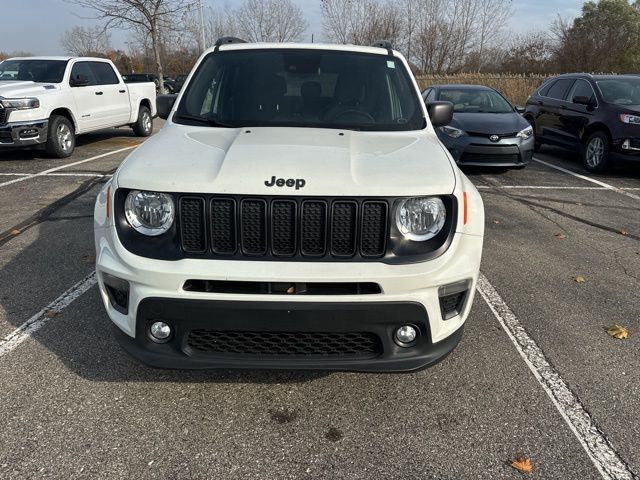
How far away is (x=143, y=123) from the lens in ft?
44.1

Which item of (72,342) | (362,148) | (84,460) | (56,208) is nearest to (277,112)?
(362,148)

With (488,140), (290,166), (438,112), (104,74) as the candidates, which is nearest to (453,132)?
(488,140)

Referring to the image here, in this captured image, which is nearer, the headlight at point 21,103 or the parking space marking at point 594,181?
the parking space marking at point 594,181

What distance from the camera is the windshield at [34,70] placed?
1012 cm

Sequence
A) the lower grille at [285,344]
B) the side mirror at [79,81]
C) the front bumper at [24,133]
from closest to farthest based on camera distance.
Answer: the lower grille at [285,344], the front bumper at [24,133], the side mirror at [79,81]

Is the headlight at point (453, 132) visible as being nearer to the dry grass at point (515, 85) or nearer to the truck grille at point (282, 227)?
the truck grille at point (282, 227)

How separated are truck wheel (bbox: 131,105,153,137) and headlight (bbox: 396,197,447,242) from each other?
40.4ft

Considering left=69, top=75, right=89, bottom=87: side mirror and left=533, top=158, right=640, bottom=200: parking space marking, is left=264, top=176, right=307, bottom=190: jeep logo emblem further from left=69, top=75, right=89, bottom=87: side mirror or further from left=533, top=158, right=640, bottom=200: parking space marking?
left=69, top=75, right=89, bottom=87: side mirror

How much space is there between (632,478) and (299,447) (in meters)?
1.54

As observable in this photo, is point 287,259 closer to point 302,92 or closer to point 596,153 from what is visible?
point 302,92

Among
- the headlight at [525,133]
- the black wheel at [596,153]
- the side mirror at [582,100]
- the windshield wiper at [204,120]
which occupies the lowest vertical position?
the black wheel at [596,153]

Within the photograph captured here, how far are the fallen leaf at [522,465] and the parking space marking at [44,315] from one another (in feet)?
10.1

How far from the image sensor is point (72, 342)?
10.8 feet

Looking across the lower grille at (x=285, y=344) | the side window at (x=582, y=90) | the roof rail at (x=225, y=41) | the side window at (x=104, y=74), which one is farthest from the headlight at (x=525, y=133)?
the side window at (x=104, y=74)
